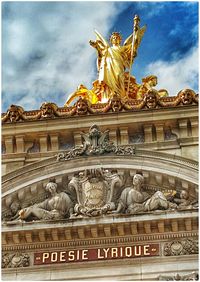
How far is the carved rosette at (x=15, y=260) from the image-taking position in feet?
64.7

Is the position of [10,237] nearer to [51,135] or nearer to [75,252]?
[75,252]

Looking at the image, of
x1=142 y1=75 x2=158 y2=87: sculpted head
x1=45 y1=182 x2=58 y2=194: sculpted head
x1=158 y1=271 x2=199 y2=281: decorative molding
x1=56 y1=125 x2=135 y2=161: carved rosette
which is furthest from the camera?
x1=142 y1=75 x2=158 y2=87: sculpted head

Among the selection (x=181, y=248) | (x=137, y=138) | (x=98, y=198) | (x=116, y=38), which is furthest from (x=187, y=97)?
(x=181, y=248)

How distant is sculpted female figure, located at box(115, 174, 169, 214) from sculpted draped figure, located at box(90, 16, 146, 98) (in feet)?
10.6

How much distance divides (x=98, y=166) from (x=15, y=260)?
261 cm

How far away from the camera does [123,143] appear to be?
2159 centimetres

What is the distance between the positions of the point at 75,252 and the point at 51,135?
3.14 meters

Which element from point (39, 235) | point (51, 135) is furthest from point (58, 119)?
point (39, 235)

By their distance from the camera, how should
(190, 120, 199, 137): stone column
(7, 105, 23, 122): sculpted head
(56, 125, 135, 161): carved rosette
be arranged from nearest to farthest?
(56, 125, 135, 161): carved rosette, (190, 120, 199, 137): stone column, (7, 105, 23, 122): sculpted head

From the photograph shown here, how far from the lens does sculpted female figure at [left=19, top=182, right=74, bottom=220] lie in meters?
20.3

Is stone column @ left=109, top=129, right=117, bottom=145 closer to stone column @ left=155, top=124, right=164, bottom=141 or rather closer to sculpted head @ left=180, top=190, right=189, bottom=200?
stone column @ left=155, top=124, right=164, bottom=141

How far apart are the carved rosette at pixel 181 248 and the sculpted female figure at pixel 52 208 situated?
83.1 inches

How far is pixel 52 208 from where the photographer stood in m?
20.4

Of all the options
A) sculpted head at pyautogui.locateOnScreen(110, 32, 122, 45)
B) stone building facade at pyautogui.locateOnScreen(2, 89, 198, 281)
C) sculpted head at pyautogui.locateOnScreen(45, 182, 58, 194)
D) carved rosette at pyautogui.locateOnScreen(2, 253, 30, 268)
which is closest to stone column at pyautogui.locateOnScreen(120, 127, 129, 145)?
stone building facade at pyautogui.locateOnScreen(2, 89, 198, 281)
